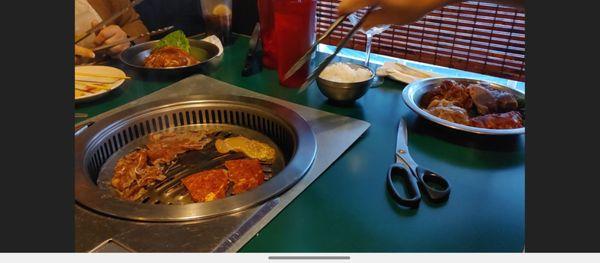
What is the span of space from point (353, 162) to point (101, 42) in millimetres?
1212

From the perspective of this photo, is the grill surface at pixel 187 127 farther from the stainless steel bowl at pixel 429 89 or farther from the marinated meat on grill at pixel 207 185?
the stainless steel bowl at pixel 429 89

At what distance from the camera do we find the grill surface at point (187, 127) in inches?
29.4

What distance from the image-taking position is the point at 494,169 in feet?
2.95

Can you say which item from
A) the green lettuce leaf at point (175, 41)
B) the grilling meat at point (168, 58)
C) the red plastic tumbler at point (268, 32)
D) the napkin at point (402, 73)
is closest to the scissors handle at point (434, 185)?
the napkin at point (402, 73)

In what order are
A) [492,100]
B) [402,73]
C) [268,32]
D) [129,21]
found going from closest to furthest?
[492,100]
[402,73]
[268,32]
[129,21]

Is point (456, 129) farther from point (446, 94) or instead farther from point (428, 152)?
point (446, 94)

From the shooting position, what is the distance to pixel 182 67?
4.49ft

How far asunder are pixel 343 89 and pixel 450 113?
295 millimetres

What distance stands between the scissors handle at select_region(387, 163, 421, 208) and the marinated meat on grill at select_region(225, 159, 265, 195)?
295 mm

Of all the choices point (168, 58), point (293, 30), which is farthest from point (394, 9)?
point (168, 58)

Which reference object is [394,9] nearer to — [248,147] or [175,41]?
[248,147]

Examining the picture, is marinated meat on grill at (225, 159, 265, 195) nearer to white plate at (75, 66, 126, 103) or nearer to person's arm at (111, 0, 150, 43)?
white plate at (75, 66, 126, 103)

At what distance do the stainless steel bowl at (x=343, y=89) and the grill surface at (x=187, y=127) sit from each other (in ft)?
0.45

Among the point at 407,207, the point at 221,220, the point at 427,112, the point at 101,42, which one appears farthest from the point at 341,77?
the point at 101,42
